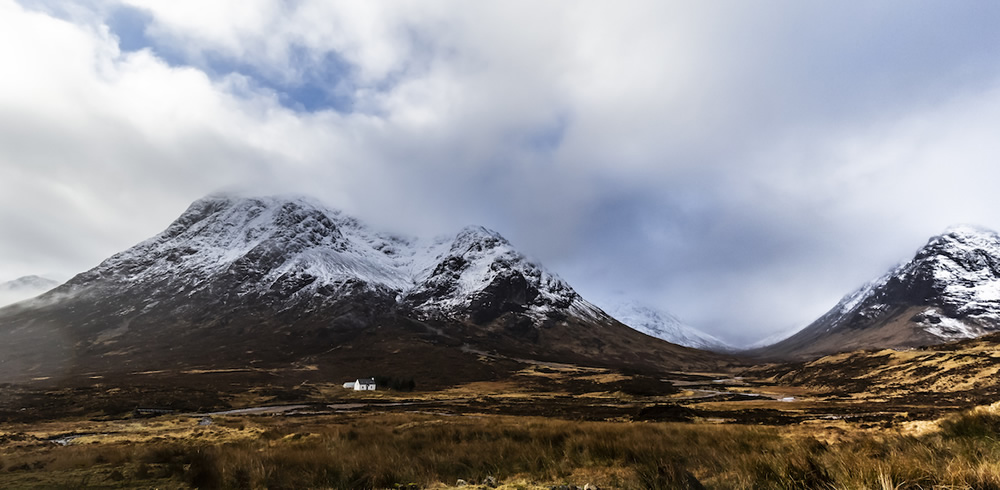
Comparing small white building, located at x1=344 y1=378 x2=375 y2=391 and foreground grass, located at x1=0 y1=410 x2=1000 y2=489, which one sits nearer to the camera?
foreground grass, located at x1=0 y1=410 x2=1000 y2=489

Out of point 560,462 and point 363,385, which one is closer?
point 560,462

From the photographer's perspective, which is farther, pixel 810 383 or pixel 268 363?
pixel 268 363

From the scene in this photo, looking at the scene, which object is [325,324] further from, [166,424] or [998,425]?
[998,425]

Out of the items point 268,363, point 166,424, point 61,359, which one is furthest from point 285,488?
point 61,359

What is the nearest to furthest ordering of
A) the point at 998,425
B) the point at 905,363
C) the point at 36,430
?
the point at 998,425
the point at 36,430
the point at 905,363

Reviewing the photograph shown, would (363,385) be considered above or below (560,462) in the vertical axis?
below

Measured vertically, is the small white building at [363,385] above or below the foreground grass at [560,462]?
below

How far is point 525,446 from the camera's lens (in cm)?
1383

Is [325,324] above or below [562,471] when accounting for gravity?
above

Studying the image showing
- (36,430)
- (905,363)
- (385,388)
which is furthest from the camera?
(385,388)

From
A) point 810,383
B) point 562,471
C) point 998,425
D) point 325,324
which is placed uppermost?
point 325,324

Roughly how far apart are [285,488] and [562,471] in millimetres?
6395

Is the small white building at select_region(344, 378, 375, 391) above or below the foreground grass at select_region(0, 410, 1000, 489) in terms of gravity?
below

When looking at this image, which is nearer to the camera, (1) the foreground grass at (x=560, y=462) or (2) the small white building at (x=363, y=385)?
(1) the foreground grass at (x=560, y=462)
